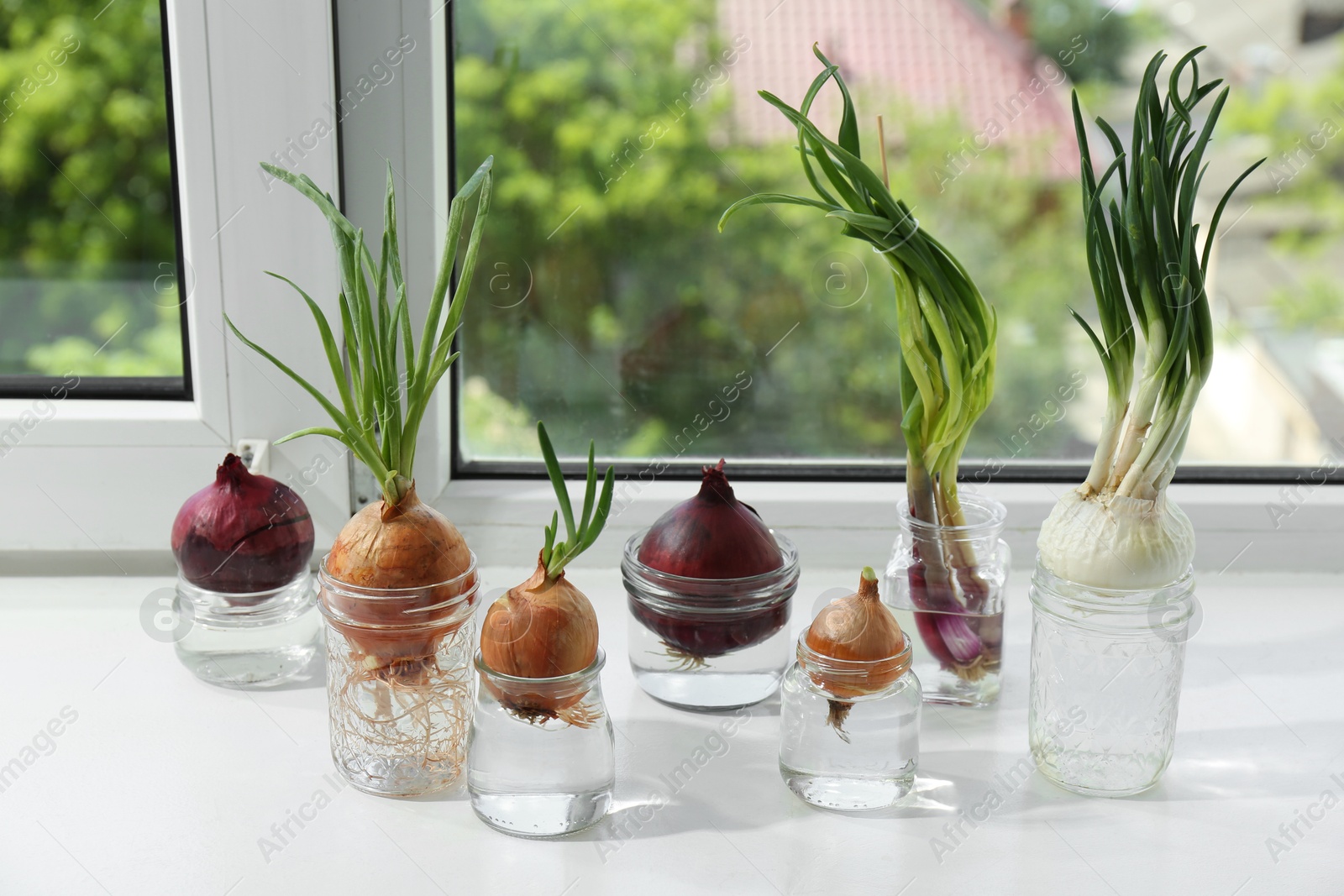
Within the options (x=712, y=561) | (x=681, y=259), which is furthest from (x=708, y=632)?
(x=681, y=259)

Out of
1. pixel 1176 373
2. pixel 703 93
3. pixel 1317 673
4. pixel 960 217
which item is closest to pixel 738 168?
pixel 703 93

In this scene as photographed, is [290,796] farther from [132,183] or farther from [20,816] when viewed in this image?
[132,183]

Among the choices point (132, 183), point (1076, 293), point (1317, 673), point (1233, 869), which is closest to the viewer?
point (1233, 869)

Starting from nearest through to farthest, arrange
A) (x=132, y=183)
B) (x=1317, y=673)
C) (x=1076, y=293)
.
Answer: (x=1317, y=673) → (x=132, y=183) → (x=1076, y=293)

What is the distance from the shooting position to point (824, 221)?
1.07 m

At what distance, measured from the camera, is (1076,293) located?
1.12 meters

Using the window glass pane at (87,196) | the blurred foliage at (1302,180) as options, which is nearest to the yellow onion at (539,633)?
the window glass pane at (87,196)

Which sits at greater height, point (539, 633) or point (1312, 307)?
point (1312, 307)

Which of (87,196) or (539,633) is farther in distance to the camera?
(87,196)

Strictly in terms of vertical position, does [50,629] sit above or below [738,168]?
below

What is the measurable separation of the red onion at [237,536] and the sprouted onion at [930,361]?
15.6 inches

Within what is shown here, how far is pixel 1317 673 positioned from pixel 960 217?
49 cm

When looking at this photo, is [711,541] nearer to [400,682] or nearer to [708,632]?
[708,632]

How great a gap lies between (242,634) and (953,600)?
0.52 meters
